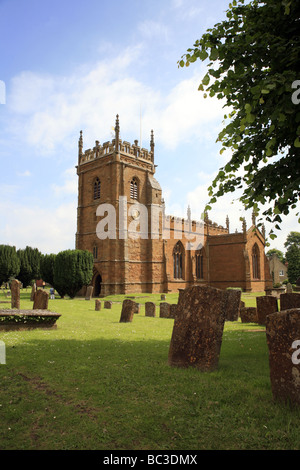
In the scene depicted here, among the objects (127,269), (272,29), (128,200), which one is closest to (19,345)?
(272,29)

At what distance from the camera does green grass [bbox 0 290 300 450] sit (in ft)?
9.75

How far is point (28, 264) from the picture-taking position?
44.8 m

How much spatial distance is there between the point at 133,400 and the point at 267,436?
1.56m

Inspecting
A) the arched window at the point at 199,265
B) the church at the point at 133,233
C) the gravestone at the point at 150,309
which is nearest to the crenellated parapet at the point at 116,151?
the church at the point at 133,233

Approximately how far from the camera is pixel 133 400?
387 centimetres

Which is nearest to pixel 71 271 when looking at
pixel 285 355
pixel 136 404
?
pixel 136 404

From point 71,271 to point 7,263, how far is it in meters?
11.6

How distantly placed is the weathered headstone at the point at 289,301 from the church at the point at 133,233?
23440mm

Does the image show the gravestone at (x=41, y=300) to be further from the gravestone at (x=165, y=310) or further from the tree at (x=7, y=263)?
the tree at (x=7, y=263)

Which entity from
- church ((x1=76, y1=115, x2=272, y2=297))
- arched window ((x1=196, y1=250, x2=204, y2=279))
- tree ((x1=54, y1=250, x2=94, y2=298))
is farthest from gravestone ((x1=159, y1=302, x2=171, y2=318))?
arched window ((x1=196, y1=250, x2=204, y2=279))

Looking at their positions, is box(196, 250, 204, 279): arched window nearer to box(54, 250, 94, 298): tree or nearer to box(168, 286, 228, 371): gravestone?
box(54, 250, 94, 298): tree

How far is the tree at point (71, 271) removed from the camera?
95.1 ft

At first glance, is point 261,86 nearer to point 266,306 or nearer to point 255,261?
point 266,306
